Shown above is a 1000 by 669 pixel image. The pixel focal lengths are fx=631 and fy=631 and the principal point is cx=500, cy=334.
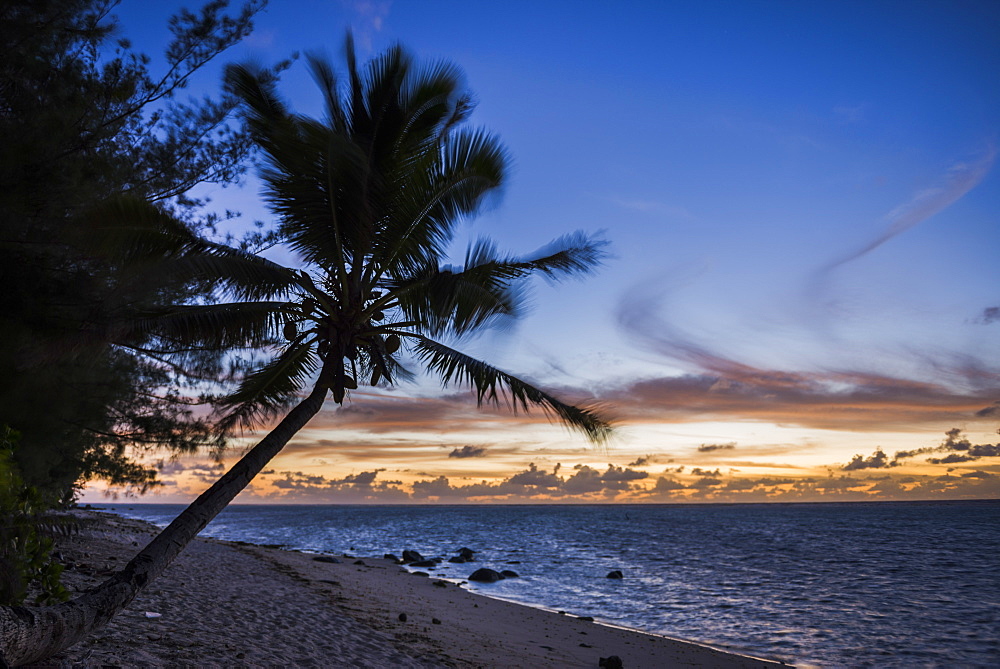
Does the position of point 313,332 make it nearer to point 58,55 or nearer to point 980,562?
point 58,55

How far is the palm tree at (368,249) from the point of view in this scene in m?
7.95

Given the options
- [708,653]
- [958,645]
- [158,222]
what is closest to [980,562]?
[958,645]

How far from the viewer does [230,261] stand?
8.09 metres

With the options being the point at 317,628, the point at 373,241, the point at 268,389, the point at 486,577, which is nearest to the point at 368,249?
the point at 373,241

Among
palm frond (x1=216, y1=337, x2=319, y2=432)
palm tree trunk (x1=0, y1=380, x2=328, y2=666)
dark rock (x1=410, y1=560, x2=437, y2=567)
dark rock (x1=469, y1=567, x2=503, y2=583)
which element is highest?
palm frond (x1=216, y1=337, x2=319, y2=432)

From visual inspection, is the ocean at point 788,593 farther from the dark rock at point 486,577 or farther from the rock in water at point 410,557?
the rock in water at point 410,557

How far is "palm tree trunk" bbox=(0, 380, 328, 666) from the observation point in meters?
4.71

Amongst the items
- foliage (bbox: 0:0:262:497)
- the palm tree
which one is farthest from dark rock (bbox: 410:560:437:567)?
the palm tree

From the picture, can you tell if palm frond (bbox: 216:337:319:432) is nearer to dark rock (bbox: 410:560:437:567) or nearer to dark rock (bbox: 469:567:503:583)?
dark rock (bbox: 469:567:503:583)

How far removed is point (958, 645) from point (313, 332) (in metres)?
17.2

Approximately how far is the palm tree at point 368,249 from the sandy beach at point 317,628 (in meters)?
2.90

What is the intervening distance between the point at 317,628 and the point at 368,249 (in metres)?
6.31

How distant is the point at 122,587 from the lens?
570 cm

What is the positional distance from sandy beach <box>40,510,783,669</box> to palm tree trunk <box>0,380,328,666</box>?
0.70 m
